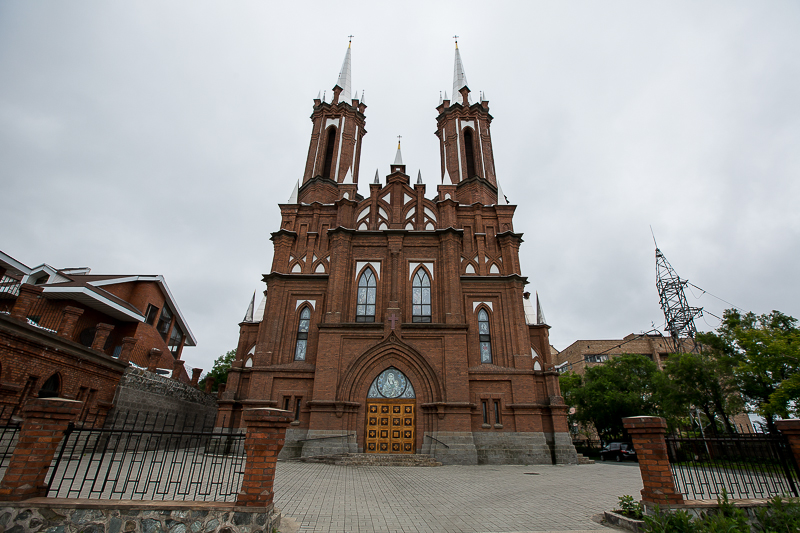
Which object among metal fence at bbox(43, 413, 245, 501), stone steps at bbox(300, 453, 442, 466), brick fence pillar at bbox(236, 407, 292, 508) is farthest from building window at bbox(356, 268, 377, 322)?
brick fence pillar at bbox(236, 407, 292, 508)

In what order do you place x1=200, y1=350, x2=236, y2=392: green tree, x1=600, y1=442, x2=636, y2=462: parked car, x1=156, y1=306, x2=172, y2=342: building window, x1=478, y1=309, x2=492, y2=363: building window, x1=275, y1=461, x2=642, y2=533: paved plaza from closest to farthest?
x1=275, y1=461, x2=642, y2=533: paved plaza → x1=478, y1=309, x2=492, y2=363: building window → x1=600, y1=442, x2=636, y2=462: parked car → x1=156, y1=306, x2=172, y2=342: building window → x1=200, y1=350, x2=236, y2=392: green tree

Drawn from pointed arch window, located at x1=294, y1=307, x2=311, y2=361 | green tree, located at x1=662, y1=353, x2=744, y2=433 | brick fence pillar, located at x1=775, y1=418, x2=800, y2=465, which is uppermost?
pointed arch window, located at x1=294, y1=307, x2=311, y2=361

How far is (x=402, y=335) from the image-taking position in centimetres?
2045

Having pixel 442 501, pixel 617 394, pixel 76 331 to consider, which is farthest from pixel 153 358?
pixel 617 394

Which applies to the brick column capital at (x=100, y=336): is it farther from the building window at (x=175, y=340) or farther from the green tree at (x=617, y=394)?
the green tree at (x=617, y=394)

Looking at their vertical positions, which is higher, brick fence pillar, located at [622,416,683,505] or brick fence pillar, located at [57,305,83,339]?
brick fence pillar, located at [57,305,83,339]

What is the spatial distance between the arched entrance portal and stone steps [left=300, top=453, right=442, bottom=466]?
1336mm

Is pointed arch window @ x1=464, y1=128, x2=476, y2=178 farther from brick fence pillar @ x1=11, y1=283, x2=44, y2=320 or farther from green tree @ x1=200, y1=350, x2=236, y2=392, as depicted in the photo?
green tree @ x1=200, y1=350, x2=236, y2=392

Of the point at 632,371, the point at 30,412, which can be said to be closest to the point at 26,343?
the point at 30,412

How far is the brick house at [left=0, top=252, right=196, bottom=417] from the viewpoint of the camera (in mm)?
11672

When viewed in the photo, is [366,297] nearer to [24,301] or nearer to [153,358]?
[153,358]

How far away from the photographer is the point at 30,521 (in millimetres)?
5582

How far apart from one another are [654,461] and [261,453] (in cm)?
681

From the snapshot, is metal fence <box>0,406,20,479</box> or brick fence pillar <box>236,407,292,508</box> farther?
metal fence <box>0,406,20,479</box>
